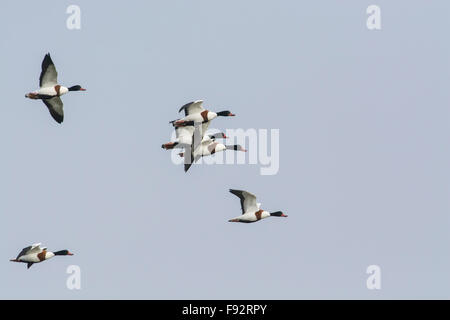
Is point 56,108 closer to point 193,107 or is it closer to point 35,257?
point 193,107

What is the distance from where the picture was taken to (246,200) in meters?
38.8

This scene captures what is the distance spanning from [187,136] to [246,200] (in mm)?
3265

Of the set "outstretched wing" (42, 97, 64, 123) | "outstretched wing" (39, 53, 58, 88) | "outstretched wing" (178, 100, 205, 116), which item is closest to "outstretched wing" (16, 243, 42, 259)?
"outstretched wing" (42, 97, 64, 123)

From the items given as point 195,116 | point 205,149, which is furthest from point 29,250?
point 195,116

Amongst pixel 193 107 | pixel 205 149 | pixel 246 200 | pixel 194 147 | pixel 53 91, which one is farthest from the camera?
pixel 205 149

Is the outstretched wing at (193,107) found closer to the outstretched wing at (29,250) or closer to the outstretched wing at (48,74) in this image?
the outstretched wing at (48,74)

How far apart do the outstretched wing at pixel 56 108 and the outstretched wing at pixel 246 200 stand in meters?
6.49

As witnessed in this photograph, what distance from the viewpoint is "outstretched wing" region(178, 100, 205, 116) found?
38.7m

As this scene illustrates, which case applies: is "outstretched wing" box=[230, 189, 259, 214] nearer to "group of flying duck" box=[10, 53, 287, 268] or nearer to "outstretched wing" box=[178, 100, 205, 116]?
"group of flying duck" box=[10, 53, 287, 268]

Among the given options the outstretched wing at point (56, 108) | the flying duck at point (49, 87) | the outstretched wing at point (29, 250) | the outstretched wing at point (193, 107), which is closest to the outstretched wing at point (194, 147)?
the outstretched wing at point (193, 107)

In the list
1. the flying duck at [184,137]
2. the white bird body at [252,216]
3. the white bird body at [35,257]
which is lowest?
the white bird body at [35,257]

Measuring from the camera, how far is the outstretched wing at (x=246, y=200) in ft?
126
